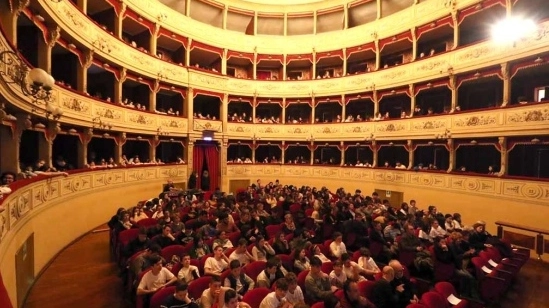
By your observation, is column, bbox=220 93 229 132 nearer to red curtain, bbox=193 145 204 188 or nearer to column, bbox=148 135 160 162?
red curtain, bbox=193 145 204 188

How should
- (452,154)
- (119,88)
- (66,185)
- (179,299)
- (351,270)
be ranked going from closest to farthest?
1. (179,299)
2. (351,270)
3. (66,185)
4. (119,88)
5. (452,154)

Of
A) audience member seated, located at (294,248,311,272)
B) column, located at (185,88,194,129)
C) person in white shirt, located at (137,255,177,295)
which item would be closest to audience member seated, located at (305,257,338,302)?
audience member seated, located at (294,248,311,272)

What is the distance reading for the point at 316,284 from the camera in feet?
15.5

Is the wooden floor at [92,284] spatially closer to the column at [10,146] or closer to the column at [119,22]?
the column at [10,146]

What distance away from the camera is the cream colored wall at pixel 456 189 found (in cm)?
912

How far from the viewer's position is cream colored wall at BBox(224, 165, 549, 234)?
912 cm

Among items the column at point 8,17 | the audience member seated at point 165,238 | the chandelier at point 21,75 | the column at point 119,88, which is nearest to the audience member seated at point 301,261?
the audience member seated at point 165,238

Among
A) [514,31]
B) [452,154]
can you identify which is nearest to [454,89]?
[452,154]

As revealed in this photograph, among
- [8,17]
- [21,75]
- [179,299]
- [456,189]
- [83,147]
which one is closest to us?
[179,299]

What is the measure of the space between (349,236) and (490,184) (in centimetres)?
608

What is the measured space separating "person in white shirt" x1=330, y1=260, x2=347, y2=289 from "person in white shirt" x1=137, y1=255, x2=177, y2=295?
8.39ft

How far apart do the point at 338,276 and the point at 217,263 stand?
2095 mm

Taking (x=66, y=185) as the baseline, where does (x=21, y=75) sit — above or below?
above

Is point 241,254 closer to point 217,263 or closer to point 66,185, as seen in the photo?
point 217,263
